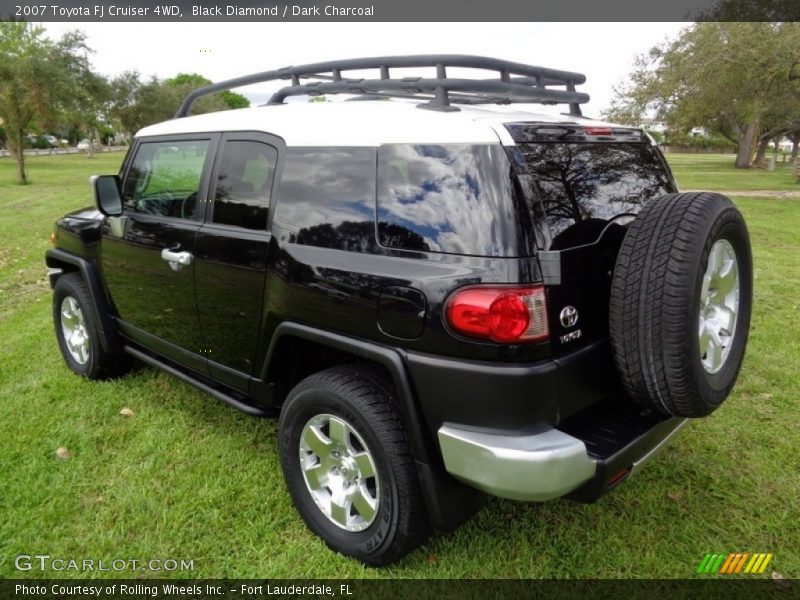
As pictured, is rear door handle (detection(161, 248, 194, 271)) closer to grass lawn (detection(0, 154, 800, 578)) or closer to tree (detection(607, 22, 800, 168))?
grass lawn (detection(0, 154, 800, 578))

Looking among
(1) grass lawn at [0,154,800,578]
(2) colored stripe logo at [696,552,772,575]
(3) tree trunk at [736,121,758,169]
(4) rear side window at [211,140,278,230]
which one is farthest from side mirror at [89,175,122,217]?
(3) tree trunk at [736,121,758,169]

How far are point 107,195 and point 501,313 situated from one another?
285 cm

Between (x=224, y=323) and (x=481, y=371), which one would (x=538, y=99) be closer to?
(x=481, y=371)

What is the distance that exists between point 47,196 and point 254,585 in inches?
772

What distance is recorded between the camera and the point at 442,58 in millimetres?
2420

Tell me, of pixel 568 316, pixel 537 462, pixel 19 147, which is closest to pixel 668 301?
pixel 568 316

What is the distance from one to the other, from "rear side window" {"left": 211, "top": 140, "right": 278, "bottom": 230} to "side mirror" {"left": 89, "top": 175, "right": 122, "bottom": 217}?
3.62 feet

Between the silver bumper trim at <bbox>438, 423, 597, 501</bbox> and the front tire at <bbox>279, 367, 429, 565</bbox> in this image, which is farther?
the front tire at <bbox>279, 367, 429, 565</bbox>

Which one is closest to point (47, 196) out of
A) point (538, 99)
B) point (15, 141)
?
point (15, 141)

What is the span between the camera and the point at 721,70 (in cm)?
1994

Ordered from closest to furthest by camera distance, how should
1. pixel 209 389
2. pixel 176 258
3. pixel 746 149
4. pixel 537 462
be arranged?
1. pixel 537 462
2. pixel 176 258
3. pixel 209 389
4. pixel 746 149

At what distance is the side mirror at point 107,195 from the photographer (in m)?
3.67

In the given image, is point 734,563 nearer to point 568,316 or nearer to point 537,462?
point 537,462

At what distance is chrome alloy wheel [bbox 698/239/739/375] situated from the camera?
2475 millimetres
